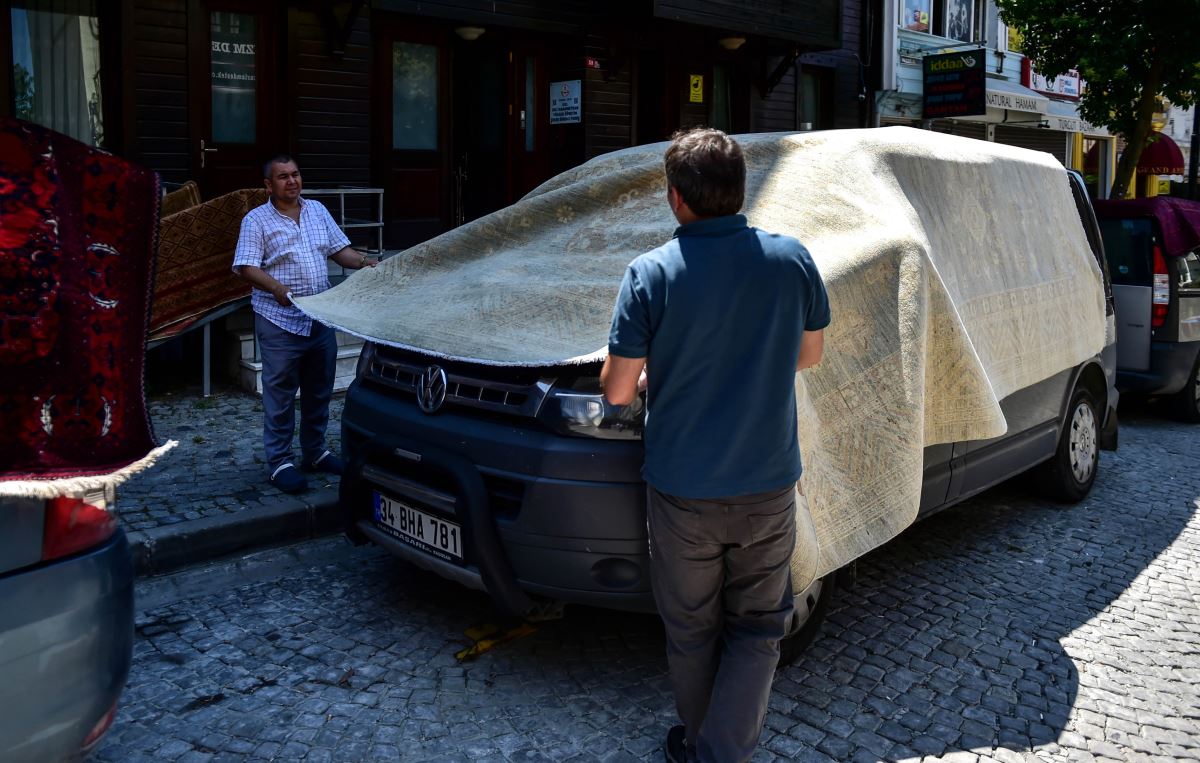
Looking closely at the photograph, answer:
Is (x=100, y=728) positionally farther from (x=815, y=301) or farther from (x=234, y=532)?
(x=234, y=532)

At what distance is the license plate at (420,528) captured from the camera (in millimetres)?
4051

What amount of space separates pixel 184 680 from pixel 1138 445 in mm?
7145

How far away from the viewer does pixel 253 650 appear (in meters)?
4.36

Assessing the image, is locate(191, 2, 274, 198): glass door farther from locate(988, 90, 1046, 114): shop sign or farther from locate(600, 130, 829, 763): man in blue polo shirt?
locate(988, 90, 1046, 114): shop sign

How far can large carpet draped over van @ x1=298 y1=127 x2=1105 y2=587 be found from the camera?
3869 millimetres

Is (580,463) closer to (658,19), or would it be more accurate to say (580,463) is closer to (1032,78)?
(658,19)

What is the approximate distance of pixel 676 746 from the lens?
11.4 feet

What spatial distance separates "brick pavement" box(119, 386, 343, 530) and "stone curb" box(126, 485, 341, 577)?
118mm

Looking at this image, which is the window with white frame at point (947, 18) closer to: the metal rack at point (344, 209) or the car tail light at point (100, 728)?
the metal rack at point (344, 209)

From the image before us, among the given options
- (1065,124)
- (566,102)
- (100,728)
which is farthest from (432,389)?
(1065,124)

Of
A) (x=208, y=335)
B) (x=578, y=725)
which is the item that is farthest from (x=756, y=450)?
(x=208, y=335)

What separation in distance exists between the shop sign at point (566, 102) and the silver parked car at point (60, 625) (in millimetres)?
12016

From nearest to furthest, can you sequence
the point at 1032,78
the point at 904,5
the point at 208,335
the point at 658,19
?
the point at 208,335, the point at 658,19, the point at 904,5, the point at 1032,78

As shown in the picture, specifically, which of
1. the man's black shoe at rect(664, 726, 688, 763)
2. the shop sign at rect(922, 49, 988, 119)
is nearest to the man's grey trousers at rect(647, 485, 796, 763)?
the man's black shoe at rect(664, 726, 688, 763)
